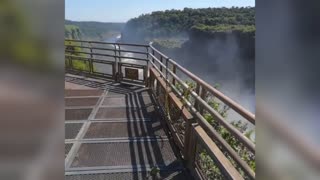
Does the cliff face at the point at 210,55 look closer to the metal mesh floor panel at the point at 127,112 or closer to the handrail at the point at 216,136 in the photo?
the metal mesh floor panel at the point at 127,112

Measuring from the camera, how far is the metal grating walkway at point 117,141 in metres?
3.52

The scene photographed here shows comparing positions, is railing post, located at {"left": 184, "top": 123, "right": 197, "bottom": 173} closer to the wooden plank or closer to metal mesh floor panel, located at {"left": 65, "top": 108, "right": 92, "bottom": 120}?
the wooden plank

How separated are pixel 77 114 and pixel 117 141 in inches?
61.9

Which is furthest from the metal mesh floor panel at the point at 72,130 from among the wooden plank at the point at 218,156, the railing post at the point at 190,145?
the wooden plank at the point at 218,156

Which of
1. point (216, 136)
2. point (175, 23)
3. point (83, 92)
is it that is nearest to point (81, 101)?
point (83, 92)

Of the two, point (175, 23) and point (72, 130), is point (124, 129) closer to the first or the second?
point (72, 130)

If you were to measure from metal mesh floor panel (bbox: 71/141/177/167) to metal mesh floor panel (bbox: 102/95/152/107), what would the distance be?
81.2 inches

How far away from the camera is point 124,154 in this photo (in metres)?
3.95
